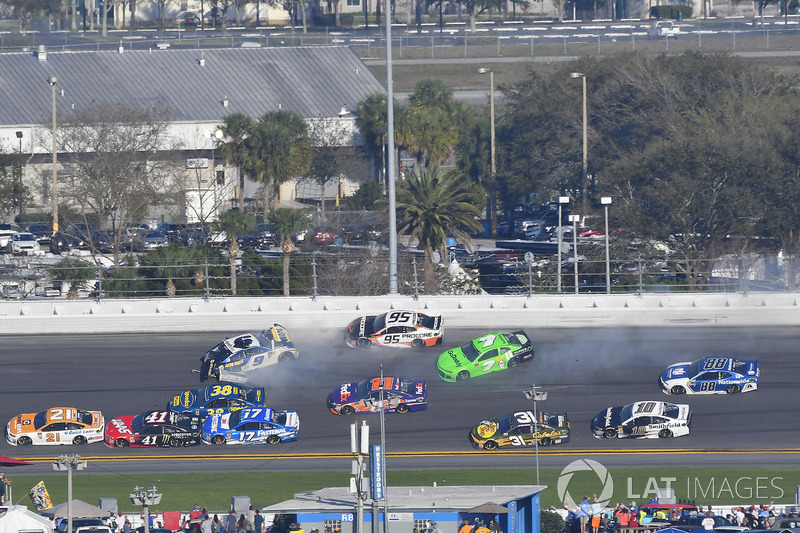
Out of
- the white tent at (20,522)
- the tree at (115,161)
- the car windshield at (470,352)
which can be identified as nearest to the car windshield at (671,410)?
the car windshield at (470,352)

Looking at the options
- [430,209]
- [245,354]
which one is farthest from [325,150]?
[245,354]

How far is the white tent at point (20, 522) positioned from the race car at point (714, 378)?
15350 millimetres

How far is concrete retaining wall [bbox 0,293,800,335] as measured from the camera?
3553 centimetres

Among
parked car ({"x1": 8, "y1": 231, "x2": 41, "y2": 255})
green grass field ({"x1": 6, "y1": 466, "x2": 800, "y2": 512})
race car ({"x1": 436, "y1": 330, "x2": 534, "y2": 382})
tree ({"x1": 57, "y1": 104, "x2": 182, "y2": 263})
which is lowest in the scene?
green grass field ({"x1": 6, "y1": 466, "x2": 800, "y2": 512})

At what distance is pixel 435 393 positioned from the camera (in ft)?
104

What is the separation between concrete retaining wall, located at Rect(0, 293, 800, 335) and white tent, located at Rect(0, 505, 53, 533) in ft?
45.2

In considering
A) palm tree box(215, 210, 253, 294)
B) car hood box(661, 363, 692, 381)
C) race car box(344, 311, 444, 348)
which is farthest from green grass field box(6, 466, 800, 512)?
palm tree box(215, 210, 253, 294)

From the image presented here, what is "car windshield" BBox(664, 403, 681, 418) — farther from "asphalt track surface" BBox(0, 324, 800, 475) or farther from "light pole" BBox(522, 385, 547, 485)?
"light pole" BBox(522, 385, 547, 485)

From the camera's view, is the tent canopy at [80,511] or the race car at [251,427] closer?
the tent canopy at [80,511]

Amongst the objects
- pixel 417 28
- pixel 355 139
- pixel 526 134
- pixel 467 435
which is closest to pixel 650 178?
pixel 526 134

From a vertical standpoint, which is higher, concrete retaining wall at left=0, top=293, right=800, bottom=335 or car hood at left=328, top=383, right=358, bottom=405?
concrete retaining wall at left=0, top=293, right=800, bottom=335

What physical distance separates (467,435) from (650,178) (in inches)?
1204

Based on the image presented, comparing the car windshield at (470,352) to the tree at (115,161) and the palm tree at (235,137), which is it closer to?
the tree at (115,161)

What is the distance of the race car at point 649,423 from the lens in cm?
2875
